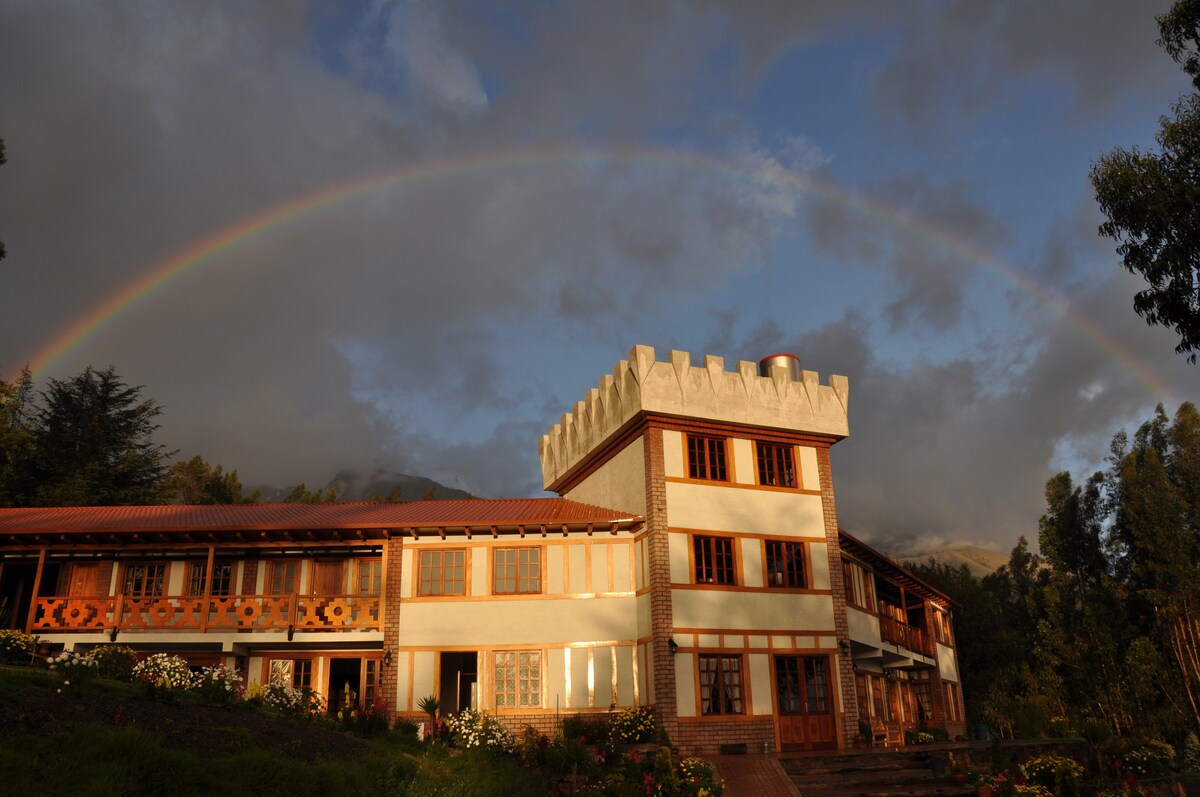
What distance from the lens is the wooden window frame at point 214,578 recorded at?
2717 cm

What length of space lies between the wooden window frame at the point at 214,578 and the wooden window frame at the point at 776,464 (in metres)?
15.2

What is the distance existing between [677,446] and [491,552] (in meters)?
5.87

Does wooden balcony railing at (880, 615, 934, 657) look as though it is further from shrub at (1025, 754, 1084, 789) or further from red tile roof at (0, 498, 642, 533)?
red tile roof at (0, 498, 642, 533)

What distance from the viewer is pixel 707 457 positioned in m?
27.0

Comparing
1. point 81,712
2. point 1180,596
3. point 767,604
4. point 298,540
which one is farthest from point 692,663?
point 1180,596

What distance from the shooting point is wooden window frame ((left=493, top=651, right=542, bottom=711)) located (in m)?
25.2

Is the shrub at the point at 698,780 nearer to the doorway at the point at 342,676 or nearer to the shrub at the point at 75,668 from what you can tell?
the shrub at the point at 75,668

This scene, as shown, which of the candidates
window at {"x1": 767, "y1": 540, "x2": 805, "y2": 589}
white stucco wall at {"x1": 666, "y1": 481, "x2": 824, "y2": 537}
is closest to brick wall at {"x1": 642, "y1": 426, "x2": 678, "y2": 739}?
white stucco wall at {"x1": 666, "y1": 481, "x2": 824, "y2": 537}

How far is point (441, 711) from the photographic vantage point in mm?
27391

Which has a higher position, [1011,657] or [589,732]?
[1011,657]

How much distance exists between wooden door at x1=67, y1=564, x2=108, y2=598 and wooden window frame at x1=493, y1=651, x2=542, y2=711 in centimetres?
1152

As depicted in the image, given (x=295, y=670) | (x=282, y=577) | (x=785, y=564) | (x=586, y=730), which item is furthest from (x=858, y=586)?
(x=282, y=577)

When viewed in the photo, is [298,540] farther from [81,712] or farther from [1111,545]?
[1111,545]

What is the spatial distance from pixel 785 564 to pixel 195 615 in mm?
15946
